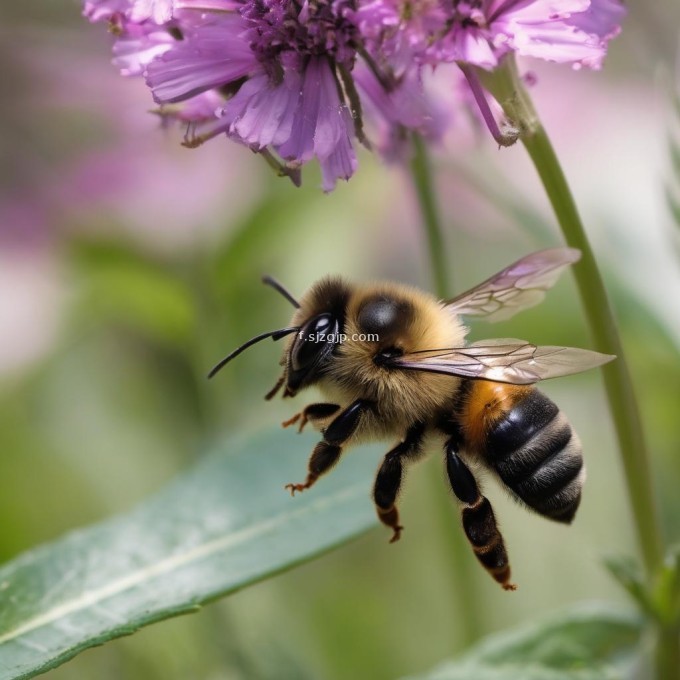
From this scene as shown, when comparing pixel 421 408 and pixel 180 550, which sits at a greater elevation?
pixel 421 408

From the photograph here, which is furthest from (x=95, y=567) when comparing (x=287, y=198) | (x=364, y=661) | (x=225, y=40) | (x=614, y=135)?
(x=614, y=135)

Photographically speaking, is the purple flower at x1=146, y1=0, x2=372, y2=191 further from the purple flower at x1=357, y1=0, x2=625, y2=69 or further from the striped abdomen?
the striped abdomen

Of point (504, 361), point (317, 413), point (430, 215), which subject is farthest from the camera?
point (430, 215)

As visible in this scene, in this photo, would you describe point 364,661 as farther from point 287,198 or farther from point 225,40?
point 225,40

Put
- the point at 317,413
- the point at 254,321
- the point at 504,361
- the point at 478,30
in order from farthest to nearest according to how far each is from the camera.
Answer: the point at 254,321
the point at 317,413
the point at 504,361
the point at 478,30

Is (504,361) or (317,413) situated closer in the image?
(504,361)

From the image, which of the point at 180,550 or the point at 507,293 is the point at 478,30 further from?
the point at 180,550

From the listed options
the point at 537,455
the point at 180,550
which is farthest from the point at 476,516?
the point at 180,550
